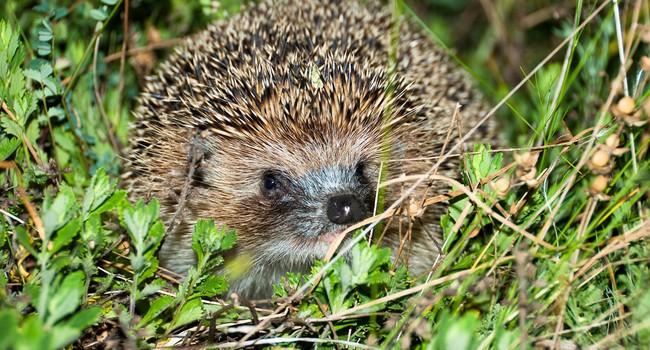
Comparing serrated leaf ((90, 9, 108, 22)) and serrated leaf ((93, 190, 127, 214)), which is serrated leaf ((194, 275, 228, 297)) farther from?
serrated leaf ((90, 9, 108, 22))

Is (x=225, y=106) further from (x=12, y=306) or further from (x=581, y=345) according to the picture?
(x=581, y=345)

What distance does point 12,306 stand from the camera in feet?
5.04

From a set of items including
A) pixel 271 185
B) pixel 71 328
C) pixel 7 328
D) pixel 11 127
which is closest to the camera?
pixel 7 328

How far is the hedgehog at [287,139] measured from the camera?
2031 mm

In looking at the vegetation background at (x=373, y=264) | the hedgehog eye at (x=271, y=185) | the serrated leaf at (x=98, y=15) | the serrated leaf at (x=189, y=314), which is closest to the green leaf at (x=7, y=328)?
the vegetation background at (x=373, y=264)

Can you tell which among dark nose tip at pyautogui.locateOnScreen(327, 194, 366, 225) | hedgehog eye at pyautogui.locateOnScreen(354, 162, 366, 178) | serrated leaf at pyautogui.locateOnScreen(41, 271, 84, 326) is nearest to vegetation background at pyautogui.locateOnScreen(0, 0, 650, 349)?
serrated leaf at pyautogui.locateOnScreen(41, 271, 84, 326)

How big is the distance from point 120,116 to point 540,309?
68.0 inches

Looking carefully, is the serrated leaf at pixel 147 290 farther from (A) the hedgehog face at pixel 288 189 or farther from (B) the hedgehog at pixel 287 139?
(A) the hedgehog face at pixel 288 189

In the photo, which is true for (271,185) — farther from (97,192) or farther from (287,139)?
(97,192)

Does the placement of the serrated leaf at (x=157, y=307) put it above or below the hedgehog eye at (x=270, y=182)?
below

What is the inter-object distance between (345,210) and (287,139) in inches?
12.3

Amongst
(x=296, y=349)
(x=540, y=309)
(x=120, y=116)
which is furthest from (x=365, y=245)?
(x=120, y=116)

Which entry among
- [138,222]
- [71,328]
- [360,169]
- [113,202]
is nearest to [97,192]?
[113,202]

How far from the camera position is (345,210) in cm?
191
